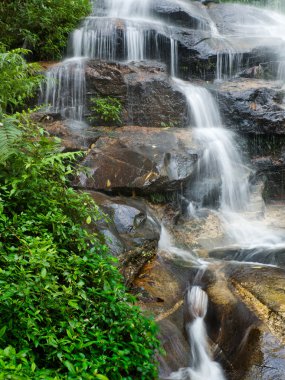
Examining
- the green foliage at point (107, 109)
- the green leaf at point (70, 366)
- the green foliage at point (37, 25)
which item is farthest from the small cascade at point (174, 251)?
the green foliage at point (37, 25)

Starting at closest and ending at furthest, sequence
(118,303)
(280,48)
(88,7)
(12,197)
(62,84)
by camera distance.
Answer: (118,303), (12,197), (62,84), (88,7), (280,48)

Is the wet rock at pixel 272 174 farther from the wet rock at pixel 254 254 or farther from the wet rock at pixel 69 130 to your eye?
the wet rock at pixel 69 130

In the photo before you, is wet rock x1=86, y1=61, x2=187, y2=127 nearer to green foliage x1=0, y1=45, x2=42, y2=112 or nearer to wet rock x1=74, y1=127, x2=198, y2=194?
wet rock x1=74, y1=127, x2=198, y2=194

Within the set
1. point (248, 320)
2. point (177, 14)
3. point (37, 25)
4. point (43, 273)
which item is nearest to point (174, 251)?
point (248, 320)

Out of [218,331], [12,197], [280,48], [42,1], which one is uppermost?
[42,1]

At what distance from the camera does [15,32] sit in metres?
10.3

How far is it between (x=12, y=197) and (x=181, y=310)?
2.64 metres

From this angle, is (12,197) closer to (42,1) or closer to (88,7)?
(42,1)

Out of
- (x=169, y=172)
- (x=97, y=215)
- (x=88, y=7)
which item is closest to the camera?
(x=97, y=215)

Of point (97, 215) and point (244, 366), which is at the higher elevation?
point (97, 215)

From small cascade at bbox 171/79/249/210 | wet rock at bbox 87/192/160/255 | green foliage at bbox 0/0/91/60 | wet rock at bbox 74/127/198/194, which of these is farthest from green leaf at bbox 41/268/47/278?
green foliage at bbox 0/0/91/60

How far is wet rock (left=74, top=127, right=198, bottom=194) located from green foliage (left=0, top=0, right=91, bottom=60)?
4.10 m

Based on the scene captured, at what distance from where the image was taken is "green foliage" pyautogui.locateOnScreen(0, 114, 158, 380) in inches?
107

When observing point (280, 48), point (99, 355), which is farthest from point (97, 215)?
point (280, 48)
